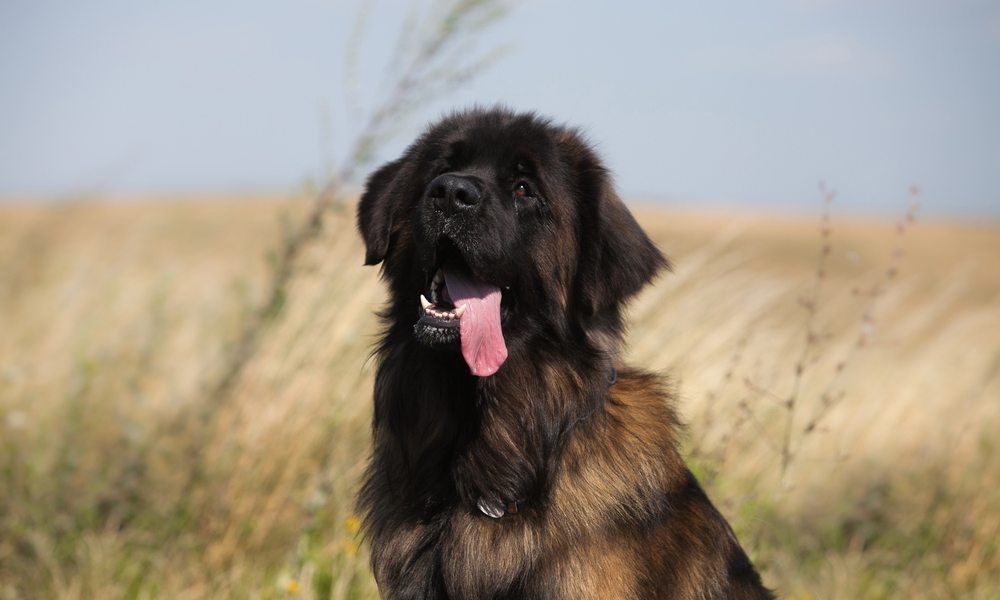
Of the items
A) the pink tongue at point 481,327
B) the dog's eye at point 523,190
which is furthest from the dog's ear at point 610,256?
the pink tongue at point 481,327

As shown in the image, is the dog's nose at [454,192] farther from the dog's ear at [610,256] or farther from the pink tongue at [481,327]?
the dog's ear at [610,256]

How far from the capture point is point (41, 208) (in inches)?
249

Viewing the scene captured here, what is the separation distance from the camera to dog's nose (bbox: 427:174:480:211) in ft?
9.81

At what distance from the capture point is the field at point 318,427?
4488 mm

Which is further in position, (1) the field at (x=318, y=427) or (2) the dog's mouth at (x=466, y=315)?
(1) the field at (x=318, y=427)

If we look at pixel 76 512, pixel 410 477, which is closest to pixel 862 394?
pixel 410 477

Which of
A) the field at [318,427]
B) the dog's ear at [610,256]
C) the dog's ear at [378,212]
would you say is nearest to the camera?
the dog's ear at [610,256]

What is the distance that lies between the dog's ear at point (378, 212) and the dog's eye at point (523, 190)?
0.46 m

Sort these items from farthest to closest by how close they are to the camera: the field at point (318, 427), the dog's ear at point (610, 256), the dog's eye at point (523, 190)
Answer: the field at point (318, 427)
the dog's eye at point (523, 190)
the dog's ear at point (610, 256)

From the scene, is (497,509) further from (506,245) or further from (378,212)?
(378,212)

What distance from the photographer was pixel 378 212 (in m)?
3.40

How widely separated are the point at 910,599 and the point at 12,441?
15.8 ft

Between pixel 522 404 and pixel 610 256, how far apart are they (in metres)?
0.57

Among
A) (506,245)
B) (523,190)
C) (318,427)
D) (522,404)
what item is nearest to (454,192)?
(506,245)
